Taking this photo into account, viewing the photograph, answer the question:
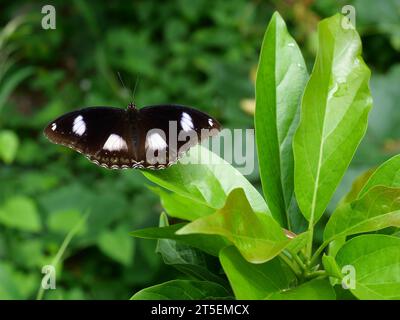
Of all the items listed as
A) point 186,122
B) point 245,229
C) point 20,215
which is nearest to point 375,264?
point 245,229

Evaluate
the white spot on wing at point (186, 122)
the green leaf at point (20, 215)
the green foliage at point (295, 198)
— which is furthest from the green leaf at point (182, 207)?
the green leaf at point (20, 215)

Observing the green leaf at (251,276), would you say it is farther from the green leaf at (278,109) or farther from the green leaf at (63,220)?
the green leaf at (63,220)

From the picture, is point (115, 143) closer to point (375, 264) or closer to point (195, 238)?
point (195, 238)

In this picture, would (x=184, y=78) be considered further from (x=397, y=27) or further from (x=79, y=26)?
(x=397, y=27)

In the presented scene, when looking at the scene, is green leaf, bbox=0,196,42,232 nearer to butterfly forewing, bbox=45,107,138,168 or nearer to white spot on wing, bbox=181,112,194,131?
butterfly forewing, bbox=45,107,138,168

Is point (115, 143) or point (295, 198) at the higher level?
point (115, 143)
